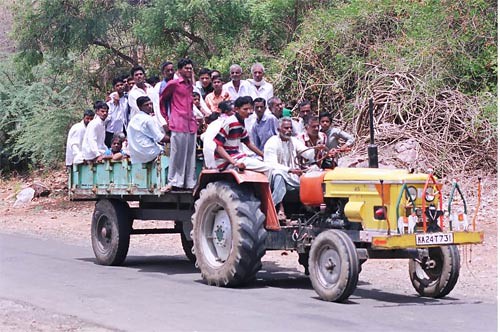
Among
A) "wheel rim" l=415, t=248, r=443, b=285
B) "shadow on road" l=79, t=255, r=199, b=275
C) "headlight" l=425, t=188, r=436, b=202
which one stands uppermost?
"headlight" l=425, t=188, r=436, b=202

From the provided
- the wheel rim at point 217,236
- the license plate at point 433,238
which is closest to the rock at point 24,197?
the wheel rim at point 217,236

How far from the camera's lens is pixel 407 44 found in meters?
19.2

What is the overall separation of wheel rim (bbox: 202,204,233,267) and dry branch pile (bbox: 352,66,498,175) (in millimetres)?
6821

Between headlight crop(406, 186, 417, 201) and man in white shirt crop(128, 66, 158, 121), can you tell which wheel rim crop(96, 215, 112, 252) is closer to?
man in white shirt crop(128, 66, 158, 121)

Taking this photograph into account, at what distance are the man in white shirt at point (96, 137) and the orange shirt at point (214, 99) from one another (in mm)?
1805

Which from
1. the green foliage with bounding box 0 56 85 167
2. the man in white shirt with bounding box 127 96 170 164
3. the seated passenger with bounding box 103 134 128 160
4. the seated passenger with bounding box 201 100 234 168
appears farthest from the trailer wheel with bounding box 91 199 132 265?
the green foliage with bounding box 0 56 85 167

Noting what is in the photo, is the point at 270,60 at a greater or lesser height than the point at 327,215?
greater

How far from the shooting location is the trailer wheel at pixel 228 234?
414 inches

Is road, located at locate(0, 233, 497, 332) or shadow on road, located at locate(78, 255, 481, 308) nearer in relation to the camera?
road, located at locate(0, 233, 497, 332)

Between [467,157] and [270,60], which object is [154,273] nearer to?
[467,157]

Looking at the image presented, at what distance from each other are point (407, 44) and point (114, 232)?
8544mm

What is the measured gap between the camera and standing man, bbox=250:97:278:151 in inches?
473

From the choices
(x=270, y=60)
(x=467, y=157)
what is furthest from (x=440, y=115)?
(x=270, y=60)

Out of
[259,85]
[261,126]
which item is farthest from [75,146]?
[261,126]
